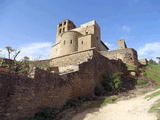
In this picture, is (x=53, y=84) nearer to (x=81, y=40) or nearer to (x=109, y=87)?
(x=109, y=87)

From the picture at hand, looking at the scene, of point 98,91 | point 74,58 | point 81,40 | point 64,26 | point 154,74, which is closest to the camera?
point 98,91

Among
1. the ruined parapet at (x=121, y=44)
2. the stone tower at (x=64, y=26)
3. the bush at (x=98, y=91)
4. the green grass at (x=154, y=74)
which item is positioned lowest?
the bush at (x=98, y=91)

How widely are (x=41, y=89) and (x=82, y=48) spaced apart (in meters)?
20.6

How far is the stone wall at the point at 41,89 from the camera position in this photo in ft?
17.0

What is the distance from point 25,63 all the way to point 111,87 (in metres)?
8.21

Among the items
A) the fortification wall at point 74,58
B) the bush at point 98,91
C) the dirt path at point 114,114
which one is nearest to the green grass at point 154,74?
the bush at point 98,91

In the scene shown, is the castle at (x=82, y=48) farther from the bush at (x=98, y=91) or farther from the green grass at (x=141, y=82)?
the green grass at (x=141, y=82)

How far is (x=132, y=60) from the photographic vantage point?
17406 mm

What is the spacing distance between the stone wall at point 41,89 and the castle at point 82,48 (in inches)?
94.6

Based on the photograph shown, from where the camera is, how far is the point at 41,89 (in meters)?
6.64

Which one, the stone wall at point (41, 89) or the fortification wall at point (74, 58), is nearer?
the stone wall at point (41, 89)

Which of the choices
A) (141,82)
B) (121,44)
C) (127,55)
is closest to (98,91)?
(141,82)

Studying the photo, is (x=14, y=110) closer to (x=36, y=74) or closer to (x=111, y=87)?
(x=36, y=74)

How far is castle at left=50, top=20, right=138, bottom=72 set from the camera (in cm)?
1351
